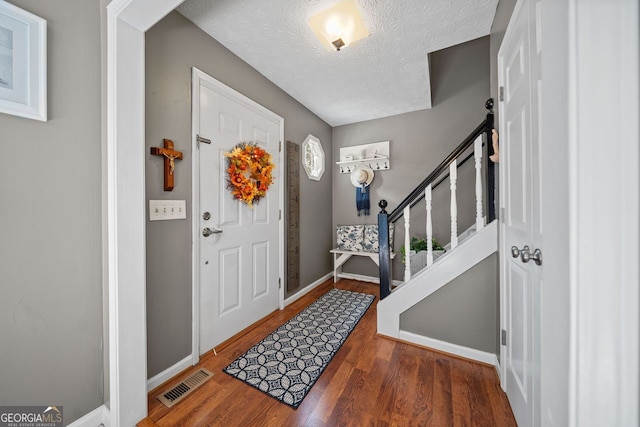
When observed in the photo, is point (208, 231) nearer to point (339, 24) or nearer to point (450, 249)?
point (339, 24)

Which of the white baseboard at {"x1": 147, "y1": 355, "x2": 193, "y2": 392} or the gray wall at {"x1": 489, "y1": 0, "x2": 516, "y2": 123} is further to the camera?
the white baseboard at {"x1": 147, "y1": 355, "x2": 193, "y2": 392}

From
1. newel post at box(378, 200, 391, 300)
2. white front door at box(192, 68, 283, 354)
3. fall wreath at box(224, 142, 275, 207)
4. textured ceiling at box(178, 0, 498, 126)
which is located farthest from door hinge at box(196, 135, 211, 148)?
newel post at box(378, 200, 391, 300)

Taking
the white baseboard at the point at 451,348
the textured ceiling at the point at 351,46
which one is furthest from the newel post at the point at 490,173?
the white baseboard at the point at 451,348

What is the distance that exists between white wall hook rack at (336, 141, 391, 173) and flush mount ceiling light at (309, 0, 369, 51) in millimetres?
1764

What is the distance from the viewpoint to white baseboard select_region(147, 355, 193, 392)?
1.36 metres

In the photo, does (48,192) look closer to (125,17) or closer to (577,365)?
(125,17)

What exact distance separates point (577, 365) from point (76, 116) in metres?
1.93

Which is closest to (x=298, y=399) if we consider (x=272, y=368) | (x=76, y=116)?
(x=272, y=368)

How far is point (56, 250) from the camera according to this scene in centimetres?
102

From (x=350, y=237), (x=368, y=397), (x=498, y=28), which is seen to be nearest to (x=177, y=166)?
(x=368, y=397)

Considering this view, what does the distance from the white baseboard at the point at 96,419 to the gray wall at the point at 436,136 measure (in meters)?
2.87

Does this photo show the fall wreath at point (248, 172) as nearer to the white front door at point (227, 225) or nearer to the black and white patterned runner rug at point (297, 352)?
the white front door at point (227, 225)

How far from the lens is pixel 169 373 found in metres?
1.46
